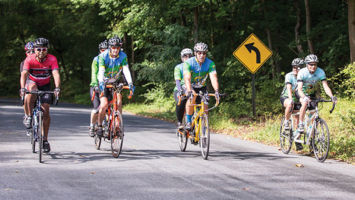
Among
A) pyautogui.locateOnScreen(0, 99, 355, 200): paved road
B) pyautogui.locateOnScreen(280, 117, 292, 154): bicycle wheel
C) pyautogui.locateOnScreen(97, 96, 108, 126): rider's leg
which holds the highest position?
pyautogui.locateOnScreen(97, 96, 108, 126): rider's leg

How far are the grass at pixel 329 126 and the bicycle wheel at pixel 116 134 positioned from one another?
3.95 m

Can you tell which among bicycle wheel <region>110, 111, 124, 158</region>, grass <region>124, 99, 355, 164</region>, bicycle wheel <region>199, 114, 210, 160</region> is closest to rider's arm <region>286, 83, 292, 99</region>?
Result: grass <region>124, 99, 355, 164</region>

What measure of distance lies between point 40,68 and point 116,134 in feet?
5.93

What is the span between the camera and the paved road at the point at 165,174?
6094 millimetres

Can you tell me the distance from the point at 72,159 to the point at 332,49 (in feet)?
39.1

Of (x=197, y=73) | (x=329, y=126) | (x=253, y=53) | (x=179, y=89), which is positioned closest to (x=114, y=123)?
(x=179, y=89)

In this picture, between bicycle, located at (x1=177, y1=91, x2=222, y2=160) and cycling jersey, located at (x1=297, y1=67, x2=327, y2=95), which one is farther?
cycling jersey, located at (x1=297, y1=67, x2=327, y2=95)

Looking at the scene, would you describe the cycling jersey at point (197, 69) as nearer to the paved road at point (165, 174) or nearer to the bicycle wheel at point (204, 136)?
the bicycle wheel at point (204, 136)

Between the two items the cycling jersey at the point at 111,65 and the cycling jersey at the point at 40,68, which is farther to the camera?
the cycling jersey at the point at 111,65

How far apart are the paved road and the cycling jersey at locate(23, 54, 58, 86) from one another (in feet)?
4.62

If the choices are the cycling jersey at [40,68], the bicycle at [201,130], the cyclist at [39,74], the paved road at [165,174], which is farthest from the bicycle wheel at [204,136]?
the cycling jersey at [40,68]

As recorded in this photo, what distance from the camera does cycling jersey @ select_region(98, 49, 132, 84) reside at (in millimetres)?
9172

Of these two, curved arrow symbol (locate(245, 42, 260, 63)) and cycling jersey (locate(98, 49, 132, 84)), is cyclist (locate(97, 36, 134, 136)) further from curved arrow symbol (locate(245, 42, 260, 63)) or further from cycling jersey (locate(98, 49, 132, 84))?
curved arrow symbol (locate(245, 42, 260, 63))

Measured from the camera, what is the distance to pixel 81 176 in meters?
7.12
